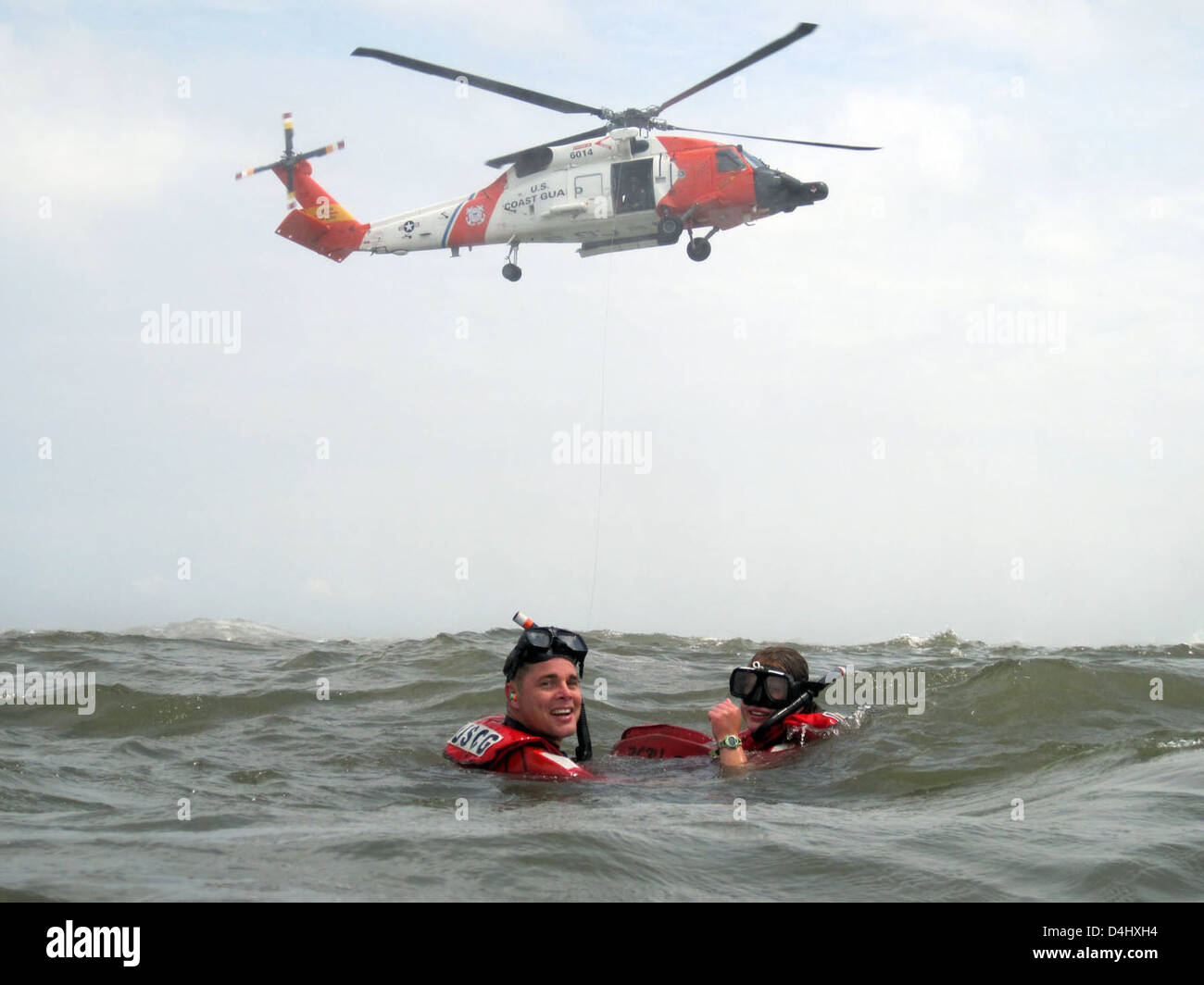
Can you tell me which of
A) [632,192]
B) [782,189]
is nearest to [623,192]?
[632,192]

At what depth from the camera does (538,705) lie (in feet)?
21.1

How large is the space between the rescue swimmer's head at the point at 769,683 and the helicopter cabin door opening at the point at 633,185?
12380 millimetres

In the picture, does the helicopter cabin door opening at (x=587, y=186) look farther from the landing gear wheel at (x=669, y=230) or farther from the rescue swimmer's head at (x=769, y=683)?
the rescue swimmer's head at (x=769, y=683)

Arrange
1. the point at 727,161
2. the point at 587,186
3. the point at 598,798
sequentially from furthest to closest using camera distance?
the point at 587,186 → the point at 727,161 → the point at 598,798

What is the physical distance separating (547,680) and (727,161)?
13.6 meters

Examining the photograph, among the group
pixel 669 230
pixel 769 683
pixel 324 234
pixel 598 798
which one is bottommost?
pixel 598 798

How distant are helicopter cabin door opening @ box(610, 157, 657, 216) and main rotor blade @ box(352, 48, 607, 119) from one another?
1.32m

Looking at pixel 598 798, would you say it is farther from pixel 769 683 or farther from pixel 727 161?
pixel 727 161

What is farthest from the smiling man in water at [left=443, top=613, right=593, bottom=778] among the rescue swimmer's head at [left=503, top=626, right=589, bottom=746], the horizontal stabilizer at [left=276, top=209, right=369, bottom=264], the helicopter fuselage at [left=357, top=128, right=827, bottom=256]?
the horizontal stabilizer at [left=276, top=209, right=369, bottom=264]

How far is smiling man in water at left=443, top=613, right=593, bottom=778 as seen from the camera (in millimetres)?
6320

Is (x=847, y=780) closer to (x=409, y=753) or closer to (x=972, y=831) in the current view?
(x=972, y=831)

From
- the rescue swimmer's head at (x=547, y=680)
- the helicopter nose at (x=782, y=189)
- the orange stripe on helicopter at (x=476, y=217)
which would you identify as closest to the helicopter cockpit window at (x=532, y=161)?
the orange stripe on helicopter at (x=476, y=217)
